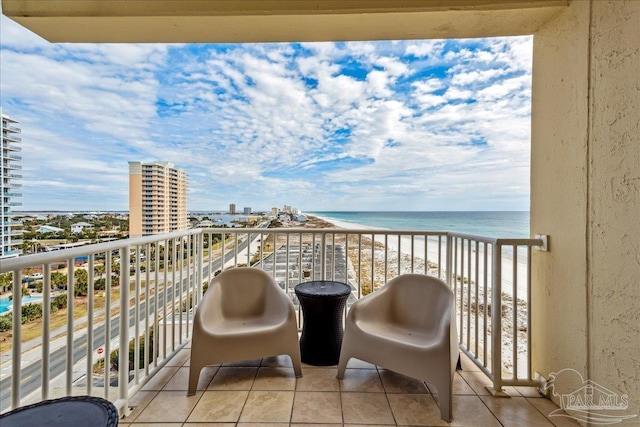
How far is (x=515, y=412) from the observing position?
172cm

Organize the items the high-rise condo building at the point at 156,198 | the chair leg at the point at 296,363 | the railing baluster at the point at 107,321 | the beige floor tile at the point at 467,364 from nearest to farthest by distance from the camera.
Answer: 1. the railing baluster at the point at 107,321
2. the chair leg at the point at 296,363
3. the beige floor tile at the point at 467,364
4. the high-rise condo building at the point at 156,198

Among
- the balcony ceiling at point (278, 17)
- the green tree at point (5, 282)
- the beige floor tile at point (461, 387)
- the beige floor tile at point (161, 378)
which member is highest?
the balcony ceiling at point (278, 17)

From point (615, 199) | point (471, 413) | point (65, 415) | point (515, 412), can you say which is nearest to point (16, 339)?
point (65, 415)

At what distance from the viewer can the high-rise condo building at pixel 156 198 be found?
2604 millimetres

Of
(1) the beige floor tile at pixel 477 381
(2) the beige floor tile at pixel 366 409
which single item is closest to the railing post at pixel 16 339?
(2) the beige floor tile at pixel 366 409

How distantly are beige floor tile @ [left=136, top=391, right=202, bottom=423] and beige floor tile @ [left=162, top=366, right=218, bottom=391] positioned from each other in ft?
0.21

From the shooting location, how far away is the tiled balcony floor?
5.34 ft

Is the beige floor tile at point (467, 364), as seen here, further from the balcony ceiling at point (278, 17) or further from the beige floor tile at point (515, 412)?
the balcony ceiling at point (278, 17)

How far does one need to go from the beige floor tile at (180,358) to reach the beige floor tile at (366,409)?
139 centimetres

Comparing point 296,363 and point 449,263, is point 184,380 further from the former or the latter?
point 449,263

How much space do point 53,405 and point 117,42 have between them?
2.53 meters

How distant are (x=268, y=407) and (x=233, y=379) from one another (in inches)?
17.6

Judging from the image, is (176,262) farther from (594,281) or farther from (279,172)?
(279,172)

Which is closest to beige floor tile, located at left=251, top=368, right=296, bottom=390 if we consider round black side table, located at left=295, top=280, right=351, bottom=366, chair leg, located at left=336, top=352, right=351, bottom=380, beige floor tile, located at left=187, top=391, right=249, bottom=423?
beige floor tile, located at left=187, top=391, right=249, bottom=423
